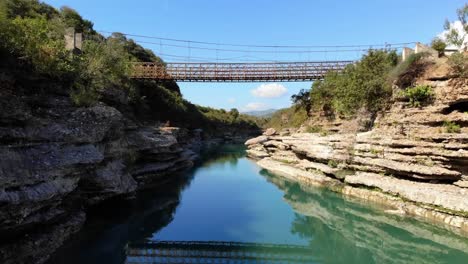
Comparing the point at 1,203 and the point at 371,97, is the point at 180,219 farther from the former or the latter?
the point at 371,97

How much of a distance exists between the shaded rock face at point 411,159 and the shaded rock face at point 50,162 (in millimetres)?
13492

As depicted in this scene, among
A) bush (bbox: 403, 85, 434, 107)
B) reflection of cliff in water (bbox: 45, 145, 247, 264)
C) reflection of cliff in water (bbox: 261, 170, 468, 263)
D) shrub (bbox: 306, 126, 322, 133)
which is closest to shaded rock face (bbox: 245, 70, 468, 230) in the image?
bush (bbox: 403, 85, 434, 107)

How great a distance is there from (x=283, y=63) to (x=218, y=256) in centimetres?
3587

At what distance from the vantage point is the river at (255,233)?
40.9 ft

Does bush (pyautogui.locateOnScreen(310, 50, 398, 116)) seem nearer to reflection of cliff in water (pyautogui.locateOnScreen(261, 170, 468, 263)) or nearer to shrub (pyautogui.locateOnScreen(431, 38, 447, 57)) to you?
shrub (pyautogui.locateOnScreen(431, 38, 447, 57))

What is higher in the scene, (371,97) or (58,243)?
(371,97)

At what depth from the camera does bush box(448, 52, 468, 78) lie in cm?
1947

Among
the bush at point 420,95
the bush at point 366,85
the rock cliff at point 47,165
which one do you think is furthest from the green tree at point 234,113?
the rock cliff at point 47,165

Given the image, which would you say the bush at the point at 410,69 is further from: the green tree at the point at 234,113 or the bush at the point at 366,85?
the green tree at the point at 234,113

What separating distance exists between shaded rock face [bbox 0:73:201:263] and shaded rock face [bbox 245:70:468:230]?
1349 cm

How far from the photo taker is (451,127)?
1848cm

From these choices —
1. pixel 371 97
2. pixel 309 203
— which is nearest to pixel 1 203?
pixel 309 203

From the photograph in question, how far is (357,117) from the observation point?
27.1 m

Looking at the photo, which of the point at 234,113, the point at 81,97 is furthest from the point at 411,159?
the point at 234,113
